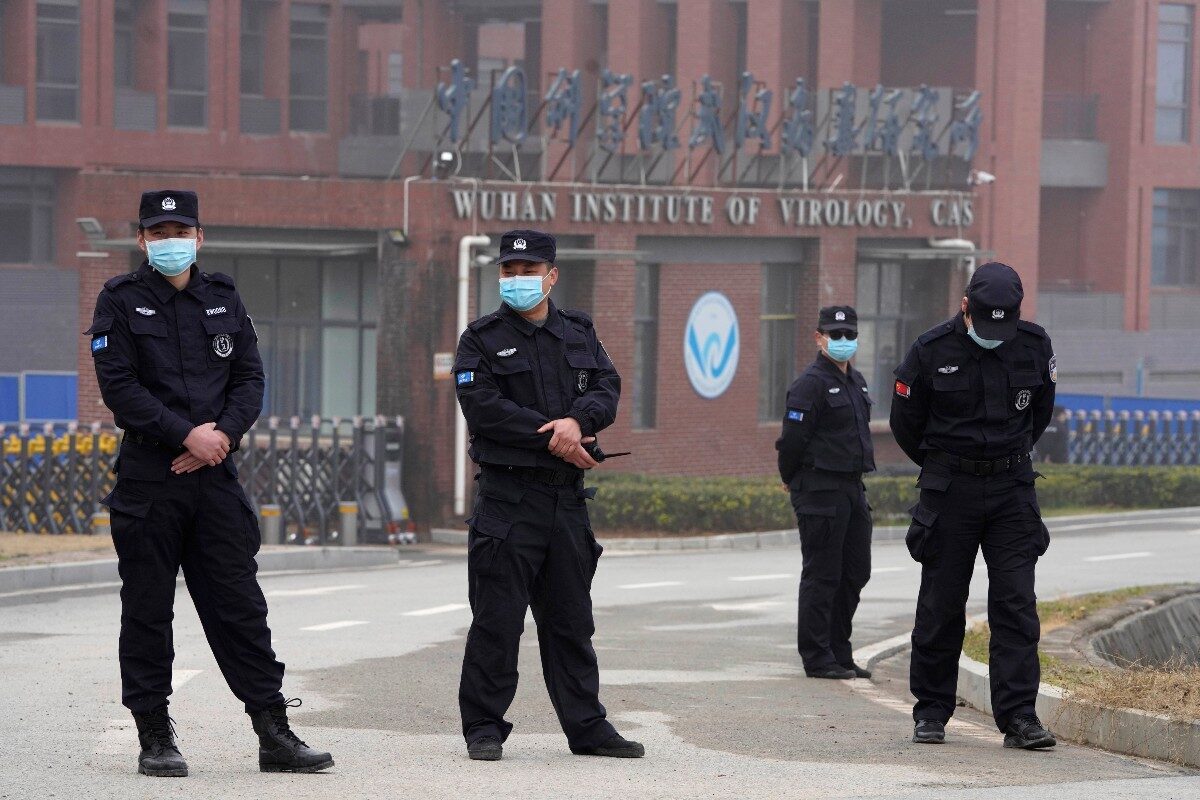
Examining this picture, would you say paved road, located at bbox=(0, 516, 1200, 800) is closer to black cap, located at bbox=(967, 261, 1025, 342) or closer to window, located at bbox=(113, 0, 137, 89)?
black cap, located at bbox=(967, 261, 1025, 342)

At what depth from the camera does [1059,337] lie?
161 feet

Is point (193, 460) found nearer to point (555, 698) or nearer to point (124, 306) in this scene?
point (124, 306)

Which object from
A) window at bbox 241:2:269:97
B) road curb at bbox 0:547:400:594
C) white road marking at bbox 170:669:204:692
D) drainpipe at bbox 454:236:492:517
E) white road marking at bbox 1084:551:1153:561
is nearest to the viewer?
white road marking at bbox 170:669:204:692

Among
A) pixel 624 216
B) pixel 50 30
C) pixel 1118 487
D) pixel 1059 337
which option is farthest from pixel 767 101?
pixel 50 30

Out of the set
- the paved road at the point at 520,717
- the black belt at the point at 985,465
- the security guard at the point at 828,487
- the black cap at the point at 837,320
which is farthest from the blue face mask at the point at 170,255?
the black cap at the point at 837,320

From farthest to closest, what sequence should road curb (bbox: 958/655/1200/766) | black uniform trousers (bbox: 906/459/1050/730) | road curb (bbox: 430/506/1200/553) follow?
road curb (bbox: 430/506/1200/553) < black uniform trousers (bbox: 906/459/1050/730) < road curb (bbox: 958/655/1200/766)

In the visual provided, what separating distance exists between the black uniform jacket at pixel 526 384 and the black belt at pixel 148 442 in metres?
1.12

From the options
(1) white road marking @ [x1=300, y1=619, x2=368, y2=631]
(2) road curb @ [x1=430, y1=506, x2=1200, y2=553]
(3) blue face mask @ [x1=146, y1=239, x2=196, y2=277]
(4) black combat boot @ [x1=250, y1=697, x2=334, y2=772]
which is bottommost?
(2) road curb @ [x1=430, y1=506, x2=1200, y2=553]

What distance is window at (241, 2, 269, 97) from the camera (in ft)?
173

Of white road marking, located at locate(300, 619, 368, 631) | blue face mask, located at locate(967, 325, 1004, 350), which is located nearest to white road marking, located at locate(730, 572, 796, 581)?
white road marking, located at locate(300, 619, 368, 631)

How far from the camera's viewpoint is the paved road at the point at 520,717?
7.38m

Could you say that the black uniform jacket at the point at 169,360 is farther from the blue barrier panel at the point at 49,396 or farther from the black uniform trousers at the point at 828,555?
the blue barrier panel at the point at 49,396

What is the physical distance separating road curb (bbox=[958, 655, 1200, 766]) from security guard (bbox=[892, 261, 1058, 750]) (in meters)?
0.39

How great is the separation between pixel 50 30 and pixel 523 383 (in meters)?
42.4
